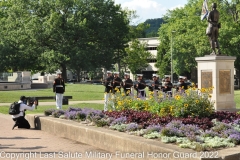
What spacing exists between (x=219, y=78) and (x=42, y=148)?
27.6 ft

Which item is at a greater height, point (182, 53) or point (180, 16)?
point (180, 16)

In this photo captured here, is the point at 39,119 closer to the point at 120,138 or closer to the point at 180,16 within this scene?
the point at 120,138

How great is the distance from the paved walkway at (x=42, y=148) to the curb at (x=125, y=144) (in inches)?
7.5

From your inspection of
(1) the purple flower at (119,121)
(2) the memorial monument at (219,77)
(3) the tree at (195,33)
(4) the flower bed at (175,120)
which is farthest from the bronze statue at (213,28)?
(3) the tree at (195,33)

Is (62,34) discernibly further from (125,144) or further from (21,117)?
(125,144)

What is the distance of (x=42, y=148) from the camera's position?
10062 mm

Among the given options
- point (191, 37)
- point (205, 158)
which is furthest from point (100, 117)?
point (191, 37)

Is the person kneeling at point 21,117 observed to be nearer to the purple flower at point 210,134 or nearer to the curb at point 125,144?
the curb at point 125,144

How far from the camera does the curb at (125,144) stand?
7.28m

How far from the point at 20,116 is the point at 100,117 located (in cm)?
340

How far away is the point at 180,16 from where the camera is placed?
203 ft

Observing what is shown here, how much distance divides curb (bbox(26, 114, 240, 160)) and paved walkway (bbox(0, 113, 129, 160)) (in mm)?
189

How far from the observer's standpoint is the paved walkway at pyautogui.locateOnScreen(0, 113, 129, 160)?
29.5ft

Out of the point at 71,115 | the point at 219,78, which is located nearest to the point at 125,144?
the point at 71,115
